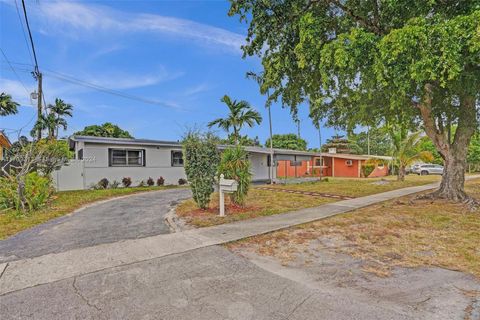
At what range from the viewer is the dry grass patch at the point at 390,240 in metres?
4.46

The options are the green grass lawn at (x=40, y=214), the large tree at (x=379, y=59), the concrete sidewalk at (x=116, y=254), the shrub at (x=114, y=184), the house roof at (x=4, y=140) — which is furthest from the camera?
the house roof at (x=4, y=140)

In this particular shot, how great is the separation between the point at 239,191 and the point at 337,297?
19.0 ft

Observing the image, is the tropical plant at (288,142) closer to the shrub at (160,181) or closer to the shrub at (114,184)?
the shrub at (160,181)

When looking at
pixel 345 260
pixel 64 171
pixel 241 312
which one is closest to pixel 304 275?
pixel 345 260

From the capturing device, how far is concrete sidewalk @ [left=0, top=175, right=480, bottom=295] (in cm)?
380

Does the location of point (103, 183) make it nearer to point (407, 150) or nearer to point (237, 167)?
point (237, 167)

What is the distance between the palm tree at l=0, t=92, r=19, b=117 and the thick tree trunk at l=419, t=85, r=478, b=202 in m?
24.9

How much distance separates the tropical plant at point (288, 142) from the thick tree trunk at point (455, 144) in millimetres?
36332

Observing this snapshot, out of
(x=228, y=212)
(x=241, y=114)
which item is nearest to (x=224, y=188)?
(x=228, y=212)

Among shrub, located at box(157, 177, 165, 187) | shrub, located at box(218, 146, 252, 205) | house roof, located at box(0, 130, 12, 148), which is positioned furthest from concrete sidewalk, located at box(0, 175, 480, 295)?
house roof, located at box(0, 130, 12, 148)

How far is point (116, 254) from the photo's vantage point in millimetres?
4668

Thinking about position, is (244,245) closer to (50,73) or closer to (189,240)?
(189,240)

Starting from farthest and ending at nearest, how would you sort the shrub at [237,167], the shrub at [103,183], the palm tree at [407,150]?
the palm tree at [407,150]
the shrub at [103,183]
the shrub at [237,167]

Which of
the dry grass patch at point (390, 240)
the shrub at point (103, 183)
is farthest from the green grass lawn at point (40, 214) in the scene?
the dry grass patch at point (390, 240)
